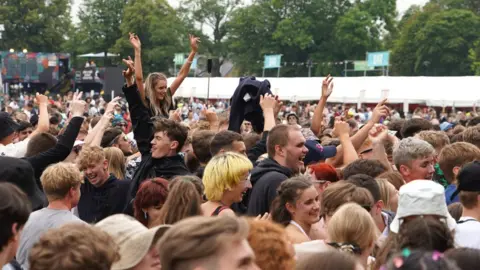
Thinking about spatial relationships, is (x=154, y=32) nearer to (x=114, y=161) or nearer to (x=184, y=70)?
(x=184, y=70)

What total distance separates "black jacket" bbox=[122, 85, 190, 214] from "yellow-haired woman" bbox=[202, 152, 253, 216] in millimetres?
A: 1059

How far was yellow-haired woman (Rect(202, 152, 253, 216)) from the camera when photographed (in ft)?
20.9

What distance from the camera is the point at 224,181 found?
637 centimetres

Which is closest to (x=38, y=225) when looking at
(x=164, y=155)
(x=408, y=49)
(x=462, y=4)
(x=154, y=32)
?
(x=164, y=155)

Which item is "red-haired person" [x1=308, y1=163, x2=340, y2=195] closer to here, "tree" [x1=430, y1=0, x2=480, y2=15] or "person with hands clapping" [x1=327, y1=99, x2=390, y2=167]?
"person with hands clapping" [x1=327, y1=99, x2=390, y2=167]

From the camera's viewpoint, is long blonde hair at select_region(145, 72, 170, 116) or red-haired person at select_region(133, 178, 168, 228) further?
long blonde hair at select_region(145, 72, 170, 116)

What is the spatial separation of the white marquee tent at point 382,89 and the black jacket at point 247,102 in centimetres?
3045

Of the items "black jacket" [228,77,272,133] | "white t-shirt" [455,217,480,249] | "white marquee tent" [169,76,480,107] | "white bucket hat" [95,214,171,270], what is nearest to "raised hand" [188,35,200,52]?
"black jacket" [228,77,272,133]

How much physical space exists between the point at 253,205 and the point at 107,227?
287 cm

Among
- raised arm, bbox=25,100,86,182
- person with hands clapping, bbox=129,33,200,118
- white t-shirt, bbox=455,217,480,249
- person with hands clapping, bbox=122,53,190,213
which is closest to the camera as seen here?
white t-shirt, bbox=455,217,480,249

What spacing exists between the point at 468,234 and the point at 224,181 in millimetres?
1609

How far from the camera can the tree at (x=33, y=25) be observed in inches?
4284

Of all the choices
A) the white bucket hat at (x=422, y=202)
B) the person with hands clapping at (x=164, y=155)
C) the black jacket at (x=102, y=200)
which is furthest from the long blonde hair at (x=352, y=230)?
the black jacket at (x=102, y=200)

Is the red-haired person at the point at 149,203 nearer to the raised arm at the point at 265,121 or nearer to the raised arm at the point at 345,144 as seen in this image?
the raised arm at the point at 265,121
